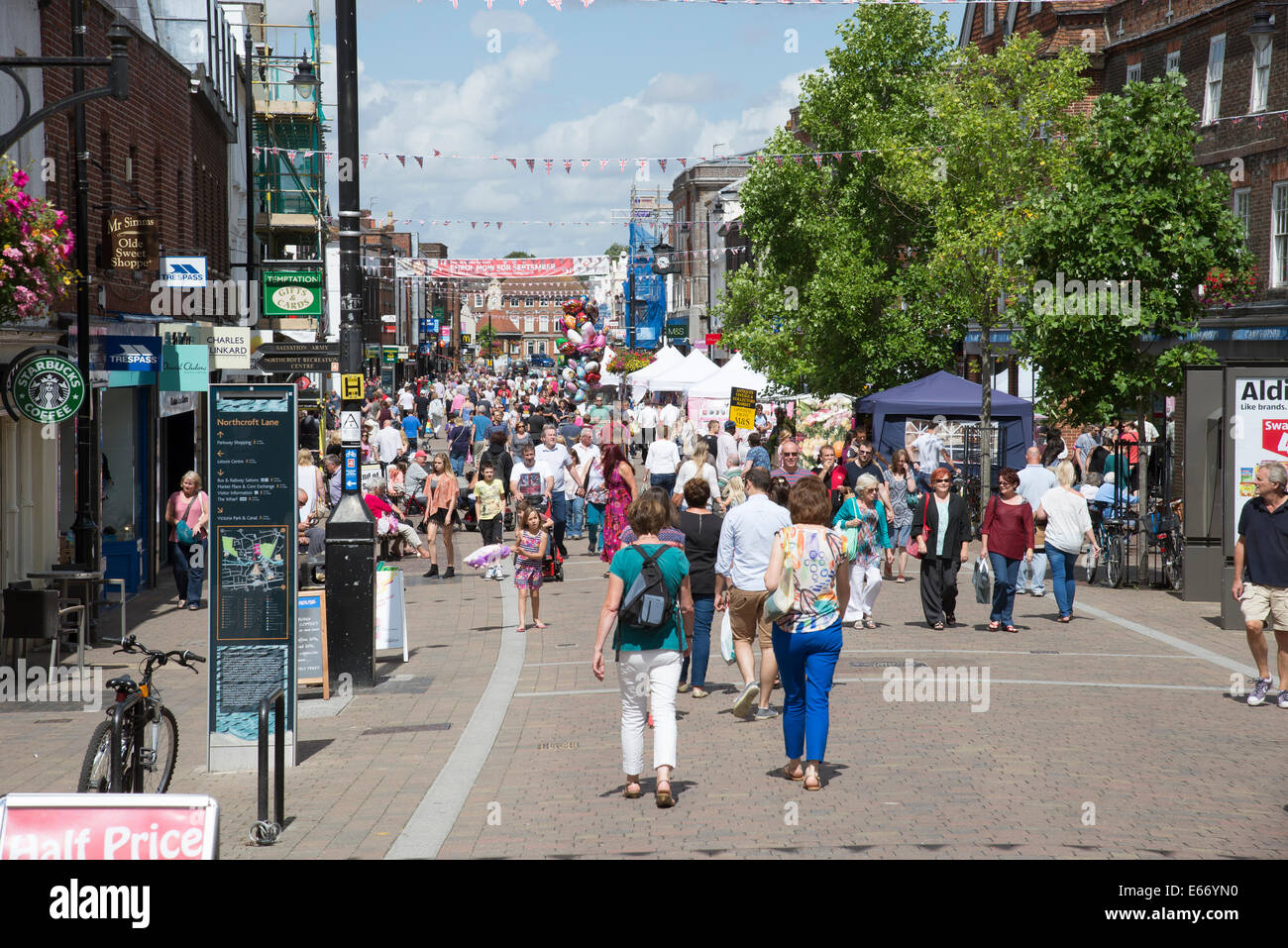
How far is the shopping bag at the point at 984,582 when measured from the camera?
1460 cm

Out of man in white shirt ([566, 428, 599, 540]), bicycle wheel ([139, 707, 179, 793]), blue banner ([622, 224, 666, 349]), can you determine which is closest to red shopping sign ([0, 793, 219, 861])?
bicycle wheel ([139, 707, 179, 793])

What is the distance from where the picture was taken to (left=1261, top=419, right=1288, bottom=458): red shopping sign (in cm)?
1505

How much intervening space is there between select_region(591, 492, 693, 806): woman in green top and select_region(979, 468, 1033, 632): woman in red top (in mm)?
7135

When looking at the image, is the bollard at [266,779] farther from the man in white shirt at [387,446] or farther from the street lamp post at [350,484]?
the man in white shirt at [387,446]

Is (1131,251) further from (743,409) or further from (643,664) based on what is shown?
(643,664)

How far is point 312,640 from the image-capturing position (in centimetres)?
1187

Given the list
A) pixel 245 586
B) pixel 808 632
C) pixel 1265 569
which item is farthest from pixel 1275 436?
pixel 245 586

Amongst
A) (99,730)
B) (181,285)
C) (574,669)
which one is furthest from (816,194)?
(99,730)

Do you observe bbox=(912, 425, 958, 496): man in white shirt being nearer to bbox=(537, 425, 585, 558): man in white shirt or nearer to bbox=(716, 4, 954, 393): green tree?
bbox=(716, 4, 954, 393): green tree

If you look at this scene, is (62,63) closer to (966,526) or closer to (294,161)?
(966,526)

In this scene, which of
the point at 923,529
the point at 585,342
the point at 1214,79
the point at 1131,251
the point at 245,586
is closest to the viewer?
the point at 245,586

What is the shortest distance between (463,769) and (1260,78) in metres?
23.4

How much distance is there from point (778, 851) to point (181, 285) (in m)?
16.0

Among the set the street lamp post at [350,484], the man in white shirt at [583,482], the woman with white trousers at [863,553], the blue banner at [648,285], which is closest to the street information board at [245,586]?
the street lamp post at [350,484]
